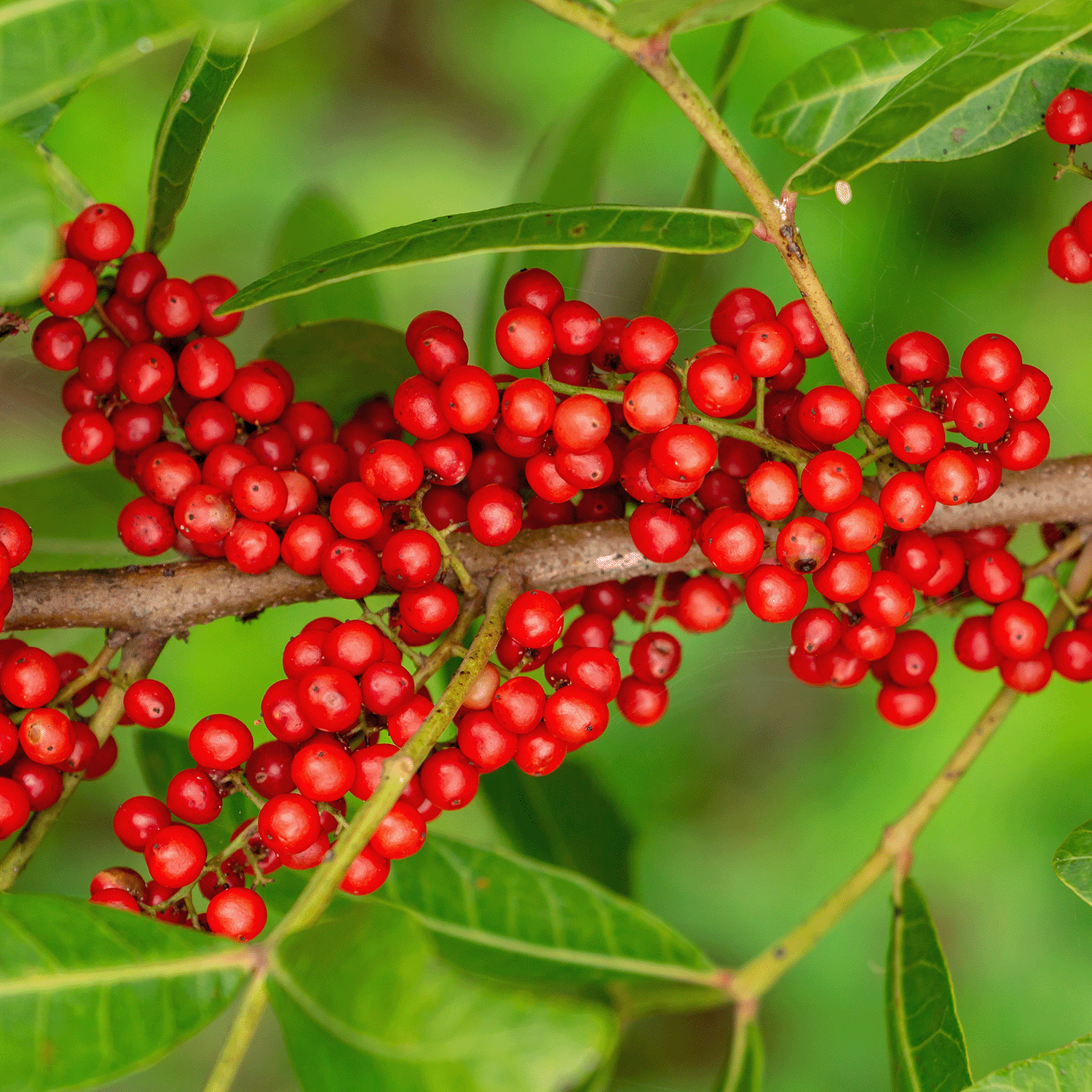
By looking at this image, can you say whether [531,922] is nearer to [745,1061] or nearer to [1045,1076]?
[745,1061]

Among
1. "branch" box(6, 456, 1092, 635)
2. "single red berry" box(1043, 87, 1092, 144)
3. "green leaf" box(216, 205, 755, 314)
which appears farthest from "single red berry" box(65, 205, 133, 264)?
"single red berry" box(1043, 87, 1092, 144)

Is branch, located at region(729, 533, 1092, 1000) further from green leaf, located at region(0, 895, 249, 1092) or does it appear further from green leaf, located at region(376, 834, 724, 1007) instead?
green leaf, located at region(0, 895, 249, 1092)

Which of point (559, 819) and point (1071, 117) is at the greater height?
point (1071, 117)

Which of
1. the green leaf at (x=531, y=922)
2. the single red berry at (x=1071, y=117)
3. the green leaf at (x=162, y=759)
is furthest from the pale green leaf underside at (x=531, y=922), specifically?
the single red berry at (x=1071, y=117)

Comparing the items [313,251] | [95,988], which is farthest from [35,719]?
[313,251]

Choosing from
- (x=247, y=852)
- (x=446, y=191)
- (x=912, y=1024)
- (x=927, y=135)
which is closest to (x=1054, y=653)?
(x=912, y=1024)

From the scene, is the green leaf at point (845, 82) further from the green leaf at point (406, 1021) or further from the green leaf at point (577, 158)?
the green leaf at point (406, 1021)
